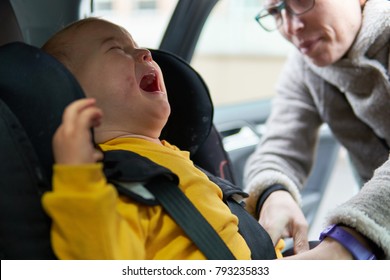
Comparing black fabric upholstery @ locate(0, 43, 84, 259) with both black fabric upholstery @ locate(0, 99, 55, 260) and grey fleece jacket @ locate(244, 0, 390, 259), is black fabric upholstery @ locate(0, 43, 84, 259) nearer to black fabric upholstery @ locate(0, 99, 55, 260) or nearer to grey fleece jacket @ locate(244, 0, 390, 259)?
black fabric upholstery @ locate(0, 99, 55, 260)

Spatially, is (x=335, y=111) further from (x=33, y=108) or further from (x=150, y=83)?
(x=33, y=108)

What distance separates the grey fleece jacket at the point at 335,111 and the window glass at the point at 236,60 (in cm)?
172

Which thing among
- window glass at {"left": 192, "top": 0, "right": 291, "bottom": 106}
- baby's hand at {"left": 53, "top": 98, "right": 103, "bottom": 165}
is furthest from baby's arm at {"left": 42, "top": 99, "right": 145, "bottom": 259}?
window glass at {"left": 192, "top": 0, "right": 291, "bottom": 106}

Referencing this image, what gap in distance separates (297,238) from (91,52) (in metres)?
0.60

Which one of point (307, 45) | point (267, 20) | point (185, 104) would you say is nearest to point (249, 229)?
point (185, 104)

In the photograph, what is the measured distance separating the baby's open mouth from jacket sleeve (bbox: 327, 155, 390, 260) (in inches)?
15.5

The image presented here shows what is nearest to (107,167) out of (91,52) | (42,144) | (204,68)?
(42,144)

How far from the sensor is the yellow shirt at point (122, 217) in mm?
732

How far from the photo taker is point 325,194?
2.15 meters

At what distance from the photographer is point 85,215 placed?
73 centimetres

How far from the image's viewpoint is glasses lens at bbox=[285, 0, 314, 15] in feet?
4.40

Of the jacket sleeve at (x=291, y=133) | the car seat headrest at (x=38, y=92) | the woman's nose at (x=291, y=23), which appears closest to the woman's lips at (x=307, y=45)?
the woman's nose at (x=291, y=23)

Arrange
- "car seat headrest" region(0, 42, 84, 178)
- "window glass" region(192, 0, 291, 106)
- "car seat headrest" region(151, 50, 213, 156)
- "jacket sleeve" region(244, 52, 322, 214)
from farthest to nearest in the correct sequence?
"window glass" region(192, 0, 291, 106) < "jacket sleeve" region(244, 52, 322, 214) < "car seat headrest" region(151, 50, 213, 156) < "car seat headrest" region(0, 42, 84, 178)

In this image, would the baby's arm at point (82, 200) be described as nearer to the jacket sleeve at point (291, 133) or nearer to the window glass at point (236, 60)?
the jacket sleeve at point (291, 133)
